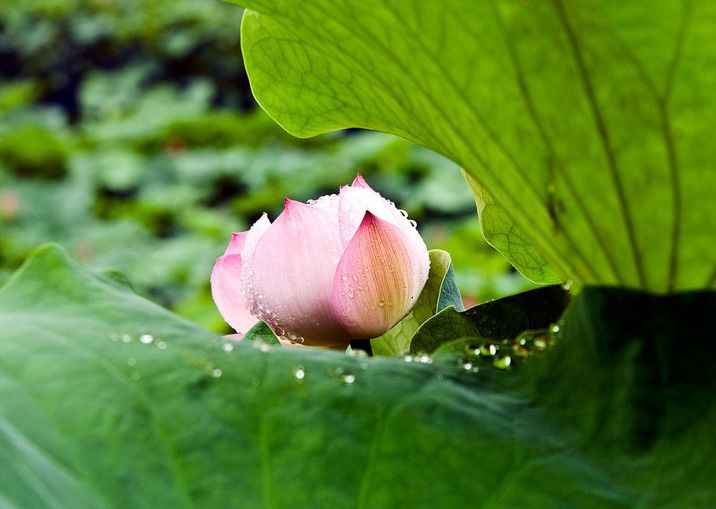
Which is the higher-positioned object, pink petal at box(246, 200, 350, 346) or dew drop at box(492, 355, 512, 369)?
dew drop at box(492, 355, 512, 369)

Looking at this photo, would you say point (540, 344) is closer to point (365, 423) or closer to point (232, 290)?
point (365, 423)

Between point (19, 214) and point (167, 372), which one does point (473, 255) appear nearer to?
point (19, 214)

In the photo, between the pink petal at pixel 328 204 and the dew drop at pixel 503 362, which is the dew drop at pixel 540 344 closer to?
the dew drop at pixel 503 362

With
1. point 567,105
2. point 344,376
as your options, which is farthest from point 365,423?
point 567,105

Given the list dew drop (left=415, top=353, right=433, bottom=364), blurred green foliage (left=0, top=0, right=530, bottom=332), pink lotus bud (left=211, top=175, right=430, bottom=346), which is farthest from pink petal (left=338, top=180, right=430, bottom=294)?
blurred green foliage (left=0, top=0, right=530, bottom=332)

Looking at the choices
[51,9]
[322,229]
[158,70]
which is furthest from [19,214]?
[322,229]

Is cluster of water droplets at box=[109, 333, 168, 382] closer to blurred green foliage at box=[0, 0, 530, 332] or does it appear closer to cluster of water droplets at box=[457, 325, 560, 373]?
cluster of water droplets at box=[457, 325, 560, 373]
